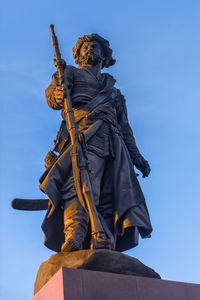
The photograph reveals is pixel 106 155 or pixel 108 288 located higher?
pixel 106 155

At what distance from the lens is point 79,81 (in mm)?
8805

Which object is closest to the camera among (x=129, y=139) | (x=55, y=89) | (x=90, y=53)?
(x=55, y=89)

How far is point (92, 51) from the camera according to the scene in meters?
9.17

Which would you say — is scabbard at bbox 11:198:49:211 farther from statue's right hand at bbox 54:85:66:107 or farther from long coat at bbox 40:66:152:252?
statue's right hand at bbox 54:85:66:107

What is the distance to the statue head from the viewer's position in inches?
361

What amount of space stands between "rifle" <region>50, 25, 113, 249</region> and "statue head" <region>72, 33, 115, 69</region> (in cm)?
92

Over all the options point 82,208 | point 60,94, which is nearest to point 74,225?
point 82,208

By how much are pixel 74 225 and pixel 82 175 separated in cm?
65

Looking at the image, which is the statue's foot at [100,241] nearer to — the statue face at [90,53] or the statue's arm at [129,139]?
the statue's arm at [129,139]

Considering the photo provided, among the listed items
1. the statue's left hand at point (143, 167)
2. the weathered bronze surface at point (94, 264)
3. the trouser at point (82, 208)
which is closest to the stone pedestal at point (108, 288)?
the weathered bronze surface at point (94, 264)

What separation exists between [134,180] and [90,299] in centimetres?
253

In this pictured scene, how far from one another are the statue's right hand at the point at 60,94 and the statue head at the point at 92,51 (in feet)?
3.38

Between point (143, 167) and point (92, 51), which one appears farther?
point (92, 51)

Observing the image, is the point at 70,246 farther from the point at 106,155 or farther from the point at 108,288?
the point at 106,155
